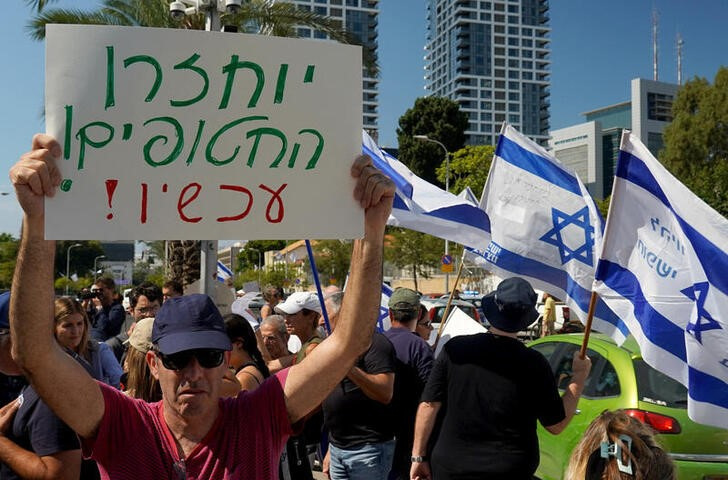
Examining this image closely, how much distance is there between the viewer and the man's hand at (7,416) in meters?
2.70

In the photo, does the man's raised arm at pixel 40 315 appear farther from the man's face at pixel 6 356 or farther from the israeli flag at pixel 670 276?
the israeli flag at pixel 670 276

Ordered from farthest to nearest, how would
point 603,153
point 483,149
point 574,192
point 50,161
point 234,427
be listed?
point 603,153, point 483,149, point 574,192, point 234,427, point 50,161

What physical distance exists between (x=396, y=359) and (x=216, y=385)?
2582mm

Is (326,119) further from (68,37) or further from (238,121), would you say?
(68,37)

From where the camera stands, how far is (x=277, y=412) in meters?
2.12

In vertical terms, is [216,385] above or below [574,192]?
below

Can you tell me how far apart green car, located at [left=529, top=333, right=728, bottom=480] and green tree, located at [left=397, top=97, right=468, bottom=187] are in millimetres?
65023

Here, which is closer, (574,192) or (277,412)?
(277,412)

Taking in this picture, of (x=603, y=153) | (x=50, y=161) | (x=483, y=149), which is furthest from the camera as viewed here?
(x=603, y=153)

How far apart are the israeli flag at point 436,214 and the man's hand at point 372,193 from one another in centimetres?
295

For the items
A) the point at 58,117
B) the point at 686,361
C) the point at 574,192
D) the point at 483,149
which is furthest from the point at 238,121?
the point at 483,149

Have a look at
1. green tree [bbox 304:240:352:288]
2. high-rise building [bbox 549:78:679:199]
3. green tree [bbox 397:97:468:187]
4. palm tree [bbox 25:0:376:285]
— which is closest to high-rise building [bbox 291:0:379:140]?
high-rise building [bbox 549:78:679:199]

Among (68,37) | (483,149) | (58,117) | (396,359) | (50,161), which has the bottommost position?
(396,359)

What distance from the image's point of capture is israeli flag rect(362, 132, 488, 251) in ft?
17.5
